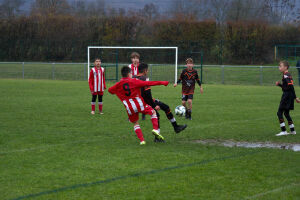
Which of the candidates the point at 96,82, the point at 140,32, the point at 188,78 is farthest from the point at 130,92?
the point at 140,32

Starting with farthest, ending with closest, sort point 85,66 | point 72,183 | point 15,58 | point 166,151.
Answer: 1. point 15,58
2. point 85,66
3. point 166,151
4. point 72,183

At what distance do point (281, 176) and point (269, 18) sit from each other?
33.1 m

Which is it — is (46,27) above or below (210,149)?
above

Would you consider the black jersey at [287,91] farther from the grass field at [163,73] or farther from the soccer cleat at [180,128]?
the grass field at [163,73]

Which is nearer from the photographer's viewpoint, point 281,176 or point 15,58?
point 281,176

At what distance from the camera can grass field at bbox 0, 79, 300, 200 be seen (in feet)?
18.0

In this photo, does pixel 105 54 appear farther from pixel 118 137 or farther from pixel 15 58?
pixel 118 137

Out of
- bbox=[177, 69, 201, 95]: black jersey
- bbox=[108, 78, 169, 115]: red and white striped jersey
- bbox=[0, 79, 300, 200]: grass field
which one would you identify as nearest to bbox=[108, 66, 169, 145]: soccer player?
bbox=[108, 78, 169, 115]: red and white striped jersey

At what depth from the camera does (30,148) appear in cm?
816

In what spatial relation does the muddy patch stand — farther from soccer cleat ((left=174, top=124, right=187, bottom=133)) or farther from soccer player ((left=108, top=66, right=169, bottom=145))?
soccer player ((left=108, top=66, right=169, bottom=145))

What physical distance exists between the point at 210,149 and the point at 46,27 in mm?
37766

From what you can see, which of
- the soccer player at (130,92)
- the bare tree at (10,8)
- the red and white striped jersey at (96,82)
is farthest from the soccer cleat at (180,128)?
the bare tree at (10,8)

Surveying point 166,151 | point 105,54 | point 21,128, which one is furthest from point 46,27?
point 166,151

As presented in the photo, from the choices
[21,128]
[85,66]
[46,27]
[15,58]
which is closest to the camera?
[21,128]
